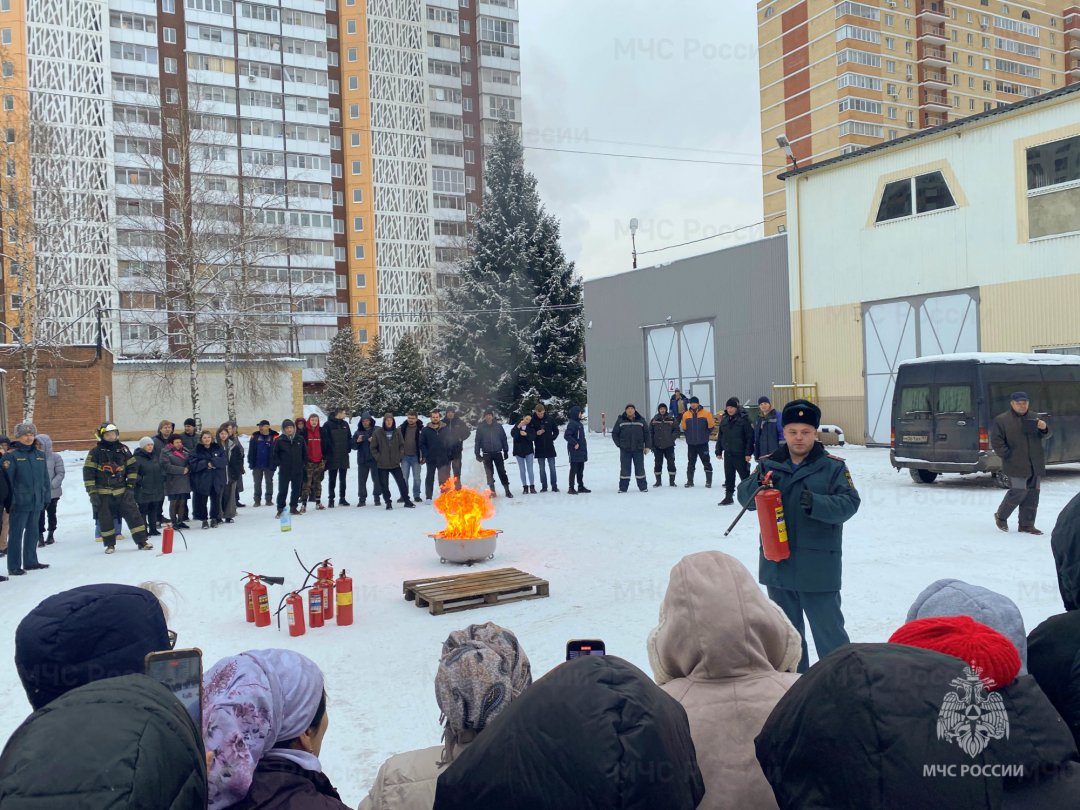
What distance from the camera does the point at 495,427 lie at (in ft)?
58.0

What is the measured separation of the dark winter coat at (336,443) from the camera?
16.5 metres

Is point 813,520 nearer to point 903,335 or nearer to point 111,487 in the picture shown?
point 111,487

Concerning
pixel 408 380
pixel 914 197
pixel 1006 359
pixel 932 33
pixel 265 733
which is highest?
pixel 932 33

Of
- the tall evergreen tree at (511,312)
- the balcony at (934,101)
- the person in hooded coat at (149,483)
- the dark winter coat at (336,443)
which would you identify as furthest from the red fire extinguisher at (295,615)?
the balcony at (934,101)

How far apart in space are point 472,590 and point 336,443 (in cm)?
909

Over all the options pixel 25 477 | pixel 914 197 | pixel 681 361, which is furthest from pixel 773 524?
pixel 681 361

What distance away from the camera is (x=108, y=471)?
12.2 m

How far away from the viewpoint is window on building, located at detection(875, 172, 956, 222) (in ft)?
79.4

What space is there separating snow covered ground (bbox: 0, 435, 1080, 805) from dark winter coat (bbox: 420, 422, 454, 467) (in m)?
1.25

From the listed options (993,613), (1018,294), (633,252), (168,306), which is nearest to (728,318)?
(1018,294)

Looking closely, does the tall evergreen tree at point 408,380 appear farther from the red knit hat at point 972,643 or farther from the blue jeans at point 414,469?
the red knit hat at point 972,643

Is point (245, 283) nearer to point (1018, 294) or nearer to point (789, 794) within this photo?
point (1018, 294)

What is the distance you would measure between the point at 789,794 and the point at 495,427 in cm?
1617

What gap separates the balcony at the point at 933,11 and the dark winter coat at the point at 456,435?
7368 cm
